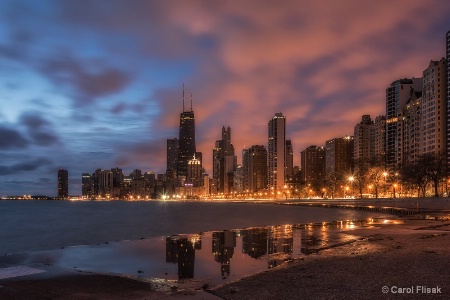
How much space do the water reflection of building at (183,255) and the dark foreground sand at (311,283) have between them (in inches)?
128

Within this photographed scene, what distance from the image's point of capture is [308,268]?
19.8m

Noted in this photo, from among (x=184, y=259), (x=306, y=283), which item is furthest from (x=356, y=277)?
(x=184, y=259)

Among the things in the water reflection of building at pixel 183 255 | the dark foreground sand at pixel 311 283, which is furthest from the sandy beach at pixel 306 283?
the water reflection of building at pixel 183 255

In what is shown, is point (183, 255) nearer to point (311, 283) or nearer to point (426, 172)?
point (311, 283)

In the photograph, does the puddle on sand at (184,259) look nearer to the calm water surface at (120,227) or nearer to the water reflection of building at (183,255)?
→ the water reflection of building at (183,255)

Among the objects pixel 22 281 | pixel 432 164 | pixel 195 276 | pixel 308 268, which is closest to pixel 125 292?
pixel 195 276

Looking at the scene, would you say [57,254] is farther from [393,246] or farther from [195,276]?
[393,246]

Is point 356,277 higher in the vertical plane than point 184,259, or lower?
higher

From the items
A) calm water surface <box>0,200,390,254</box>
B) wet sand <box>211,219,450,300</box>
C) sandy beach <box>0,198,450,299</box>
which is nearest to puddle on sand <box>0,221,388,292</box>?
sandy beach <box>0,198,450,299</box>

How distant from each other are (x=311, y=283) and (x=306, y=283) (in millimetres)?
196

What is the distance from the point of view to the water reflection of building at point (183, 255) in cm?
2144

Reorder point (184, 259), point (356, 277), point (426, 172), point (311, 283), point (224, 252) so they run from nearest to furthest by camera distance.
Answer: point (311, 283), point (356, 277), point (184, 259), point (224, 252), point (426, 172)

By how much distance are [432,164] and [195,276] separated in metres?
127

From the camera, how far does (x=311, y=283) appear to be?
16.2m
